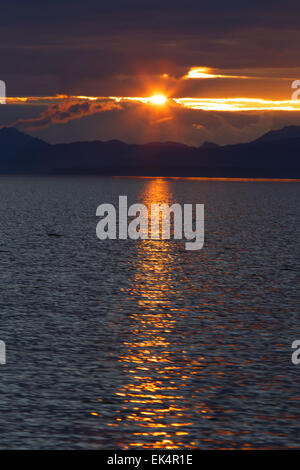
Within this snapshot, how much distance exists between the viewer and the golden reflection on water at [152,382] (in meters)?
21.3

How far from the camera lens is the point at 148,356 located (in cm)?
3041

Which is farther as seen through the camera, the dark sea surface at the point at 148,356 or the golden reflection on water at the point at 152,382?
the dark sea surface at the point at 148,356

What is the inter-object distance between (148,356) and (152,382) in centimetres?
390

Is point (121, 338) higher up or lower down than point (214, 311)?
lower down

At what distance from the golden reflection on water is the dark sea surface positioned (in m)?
0.04

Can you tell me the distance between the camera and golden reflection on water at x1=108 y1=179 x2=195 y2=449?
2131 centimetres

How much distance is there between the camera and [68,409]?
23.3 metres

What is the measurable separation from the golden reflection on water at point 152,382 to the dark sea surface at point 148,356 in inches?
1.5

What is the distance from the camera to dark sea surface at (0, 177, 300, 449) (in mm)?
21641

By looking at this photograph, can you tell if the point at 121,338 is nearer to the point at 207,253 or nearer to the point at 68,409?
the point at 68,409

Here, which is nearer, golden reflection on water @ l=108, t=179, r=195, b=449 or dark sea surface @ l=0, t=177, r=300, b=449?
golden reflection on water @ l=108, t=179, r=195, b=449

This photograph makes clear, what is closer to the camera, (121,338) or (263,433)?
(263,433)
